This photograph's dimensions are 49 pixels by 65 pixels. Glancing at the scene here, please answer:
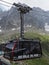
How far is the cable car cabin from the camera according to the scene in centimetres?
780

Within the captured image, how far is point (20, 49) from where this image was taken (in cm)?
780

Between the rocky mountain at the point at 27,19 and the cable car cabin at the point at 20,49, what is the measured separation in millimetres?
8438

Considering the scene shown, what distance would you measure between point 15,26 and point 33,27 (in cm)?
137

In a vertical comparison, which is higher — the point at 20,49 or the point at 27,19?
the point at 27,19

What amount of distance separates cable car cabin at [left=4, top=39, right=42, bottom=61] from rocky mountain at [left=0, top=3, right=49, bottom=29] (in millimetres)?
8438

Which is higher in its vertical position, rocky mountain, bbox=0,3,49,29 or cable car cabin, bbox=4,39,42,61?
rocky mountain, bbox=0,3,49,29

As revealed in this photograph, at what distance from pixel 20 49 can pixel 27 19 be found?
11031mm

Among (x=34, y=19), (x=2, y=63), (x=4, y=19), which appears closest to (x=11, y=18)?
(x=4, y=19)

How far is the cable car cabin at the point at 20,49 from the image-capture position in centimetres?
780

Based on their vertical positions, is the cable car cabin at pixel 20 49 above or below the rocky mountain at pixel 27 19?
below

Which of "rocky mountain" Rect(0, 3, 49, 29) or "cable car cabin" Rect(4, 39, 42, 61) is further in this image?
"rocky mountain" Rect(0, 3, 49, 29)

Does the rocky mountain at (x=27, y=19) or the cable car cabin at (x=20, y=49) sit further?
the rocky mountain at (x=27, y=19)

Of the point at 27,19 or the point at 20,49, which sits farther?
the point at 27,19

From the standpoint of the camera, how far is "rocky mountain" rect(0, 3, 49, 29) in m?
17.2
